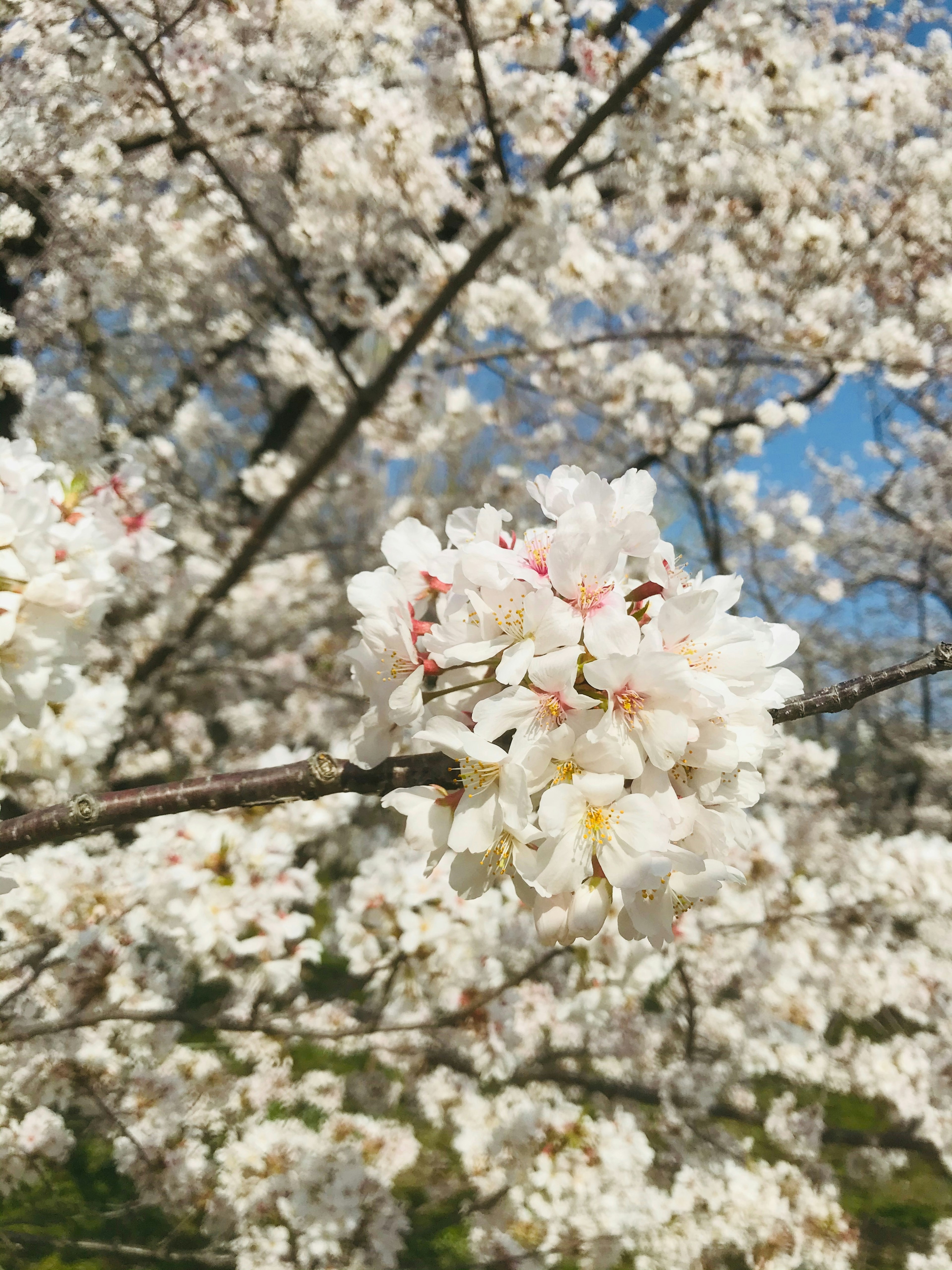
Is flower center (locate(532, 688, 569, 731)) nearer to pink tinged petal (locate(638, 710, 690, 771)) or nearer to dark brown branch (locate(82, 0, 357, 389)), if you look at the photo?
pink tinged petal (locate(638, 710, 690, 771))

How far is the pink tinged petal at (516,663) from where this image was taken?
1.06 m

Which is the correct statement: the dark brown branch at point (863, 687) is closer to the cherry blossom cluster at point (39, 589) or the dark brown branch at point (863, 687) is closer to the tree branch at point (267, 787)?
the tree branch at point (267, 787)

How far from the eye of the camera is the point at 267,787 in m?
1.19

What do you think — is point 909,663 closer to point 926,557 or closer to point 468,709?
point 468,709

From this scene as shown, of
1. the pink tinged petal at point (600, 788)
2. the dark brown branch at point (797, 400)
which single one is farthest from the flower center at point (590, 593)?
the dark brown branch at point (797, 400)

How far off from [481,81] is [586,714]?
9.92 ft

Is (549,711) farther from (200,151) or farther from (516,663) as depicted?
(200,151)

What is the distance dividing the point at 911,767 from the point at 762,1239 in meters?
11.2

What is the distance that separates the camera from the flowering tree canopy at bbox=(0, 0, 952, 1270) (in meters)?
1.17

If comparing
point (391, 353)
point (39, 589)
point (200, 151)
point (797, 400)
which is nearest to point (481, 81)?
point (200, 151)

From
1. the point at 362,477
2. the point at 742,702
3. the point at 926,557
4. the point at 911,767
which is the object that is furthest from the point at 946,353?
the point at 742,702

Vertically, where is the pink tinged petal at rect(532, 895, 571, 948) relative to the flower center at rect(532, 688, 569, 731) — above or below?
below

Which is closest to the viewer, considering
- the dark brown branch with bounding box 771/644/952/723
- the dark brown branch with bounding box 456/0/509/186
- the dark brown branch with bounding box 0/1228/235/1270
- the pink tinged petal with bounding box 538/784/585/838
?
the pink tinged petal with bounding box 538/784/585/838

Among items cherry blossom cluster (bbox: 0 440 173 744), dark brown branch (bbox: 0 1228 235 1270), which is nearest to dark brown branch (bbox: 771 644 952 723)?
cherry blossom cluster (bbox: 0 440 173 744)
